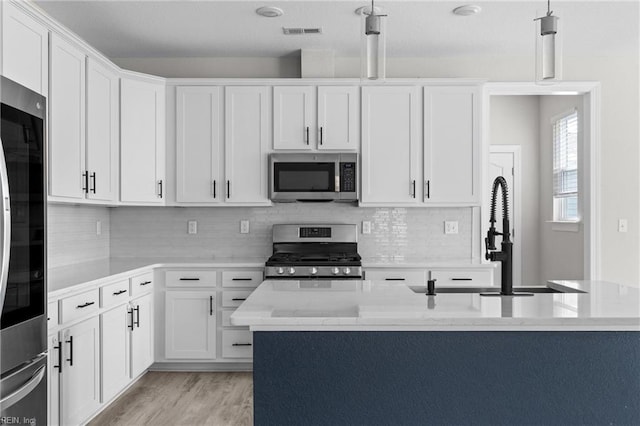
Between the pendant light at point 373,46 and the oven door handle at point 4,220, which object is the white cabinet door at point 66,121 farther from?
the pendant light at point 373,46

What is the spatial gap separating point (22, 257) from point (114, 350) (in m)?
1.58

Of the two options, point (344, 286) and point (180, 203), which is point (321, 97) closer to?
point (180, 203)

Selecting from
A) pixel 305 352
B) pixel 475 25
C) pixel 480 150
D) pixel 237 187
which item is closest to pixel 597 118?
pixel 480 150

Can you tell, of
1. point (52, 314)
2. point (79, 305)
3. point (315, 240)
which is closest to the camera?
point (52, 314)

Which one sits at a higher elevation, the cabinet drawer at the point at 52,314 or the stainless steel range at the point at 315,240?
the stainless steel range at the point at 315,240

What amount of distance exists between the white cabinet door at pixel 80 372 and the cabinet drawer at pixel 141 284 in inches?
24.2

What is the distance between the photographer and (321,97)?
4.47 meters

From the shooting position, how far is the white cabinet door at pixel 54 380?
2.66 m

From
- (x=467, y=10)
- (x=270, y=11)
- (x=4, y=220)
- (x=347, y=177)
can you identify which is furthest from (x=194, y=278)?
(x=467, y=10)

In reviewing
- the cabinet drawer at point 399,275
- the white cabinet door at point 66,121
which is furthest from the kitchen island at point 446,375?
the cabinet drawer at point 399,275

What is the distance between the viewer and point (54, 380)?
2.71m

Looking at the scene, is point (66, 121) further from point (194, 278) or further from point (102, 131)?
point (194, 278)

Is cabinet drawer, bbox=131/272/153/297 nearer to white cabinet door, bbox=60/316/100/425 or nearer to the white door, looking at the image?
white cabinet door, bbox=60/316/100/425

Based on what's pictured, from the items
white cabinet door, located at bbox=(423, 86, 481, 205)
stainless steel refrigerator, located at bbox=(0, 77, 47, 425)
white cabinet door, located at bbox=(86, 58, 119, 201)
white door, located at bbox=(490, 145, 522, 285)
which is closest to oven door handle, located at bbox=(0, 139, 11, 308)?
stainless steel refrigerator, located at bbox=(0, 77, 47, 425)
